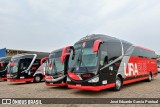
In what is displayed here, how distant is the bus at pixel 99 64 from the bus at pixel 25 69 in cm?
759

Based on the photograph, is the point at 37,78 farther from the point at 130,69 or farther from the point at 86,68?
the point at 86,68

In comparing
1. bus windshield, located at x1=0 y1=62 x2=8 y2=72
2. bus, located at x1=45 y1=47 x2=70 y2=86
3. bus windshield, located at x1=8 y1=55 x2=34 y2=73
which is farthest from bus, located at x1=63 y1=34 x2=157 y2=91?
bus windshield, located at x1=0 y1=62 x2=8 y2=72

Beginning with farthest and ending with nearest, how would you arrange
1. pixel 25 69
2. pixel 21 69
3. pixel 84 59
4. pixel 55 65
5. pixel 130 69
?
pixel 25 69 < pixel 21 69 < pixel 55 65 < pixel 130 69 < pixel 84 59

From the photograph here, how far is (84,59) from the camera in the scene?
9.29 meters

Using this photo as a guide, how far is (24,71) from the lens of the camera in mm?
17281

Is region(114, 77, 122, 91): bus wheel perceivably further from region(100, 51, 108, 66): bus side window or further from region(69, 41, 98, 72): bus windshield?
region(69, 41, 98, 72): bus windshield

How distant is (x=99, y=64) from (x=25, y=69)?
10.4 m

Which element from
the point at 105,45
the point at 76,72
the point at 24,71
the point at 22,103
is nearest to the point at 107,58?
the point at 105,45

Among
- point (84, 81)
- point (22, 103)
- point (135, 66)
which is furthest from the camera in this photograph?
point (135, 66)

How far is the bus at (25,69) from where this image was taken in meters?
17.0

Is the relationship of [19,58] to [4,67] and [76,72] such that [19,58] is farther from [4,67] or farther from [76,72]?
[76,72]

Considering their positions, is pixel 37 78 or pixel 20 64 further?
pixel 37 78

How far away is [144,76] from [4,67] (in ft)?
52.0

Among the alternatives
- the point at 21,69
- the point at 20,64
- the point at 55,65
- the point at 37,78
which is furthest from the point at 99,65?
the point at 37,78
